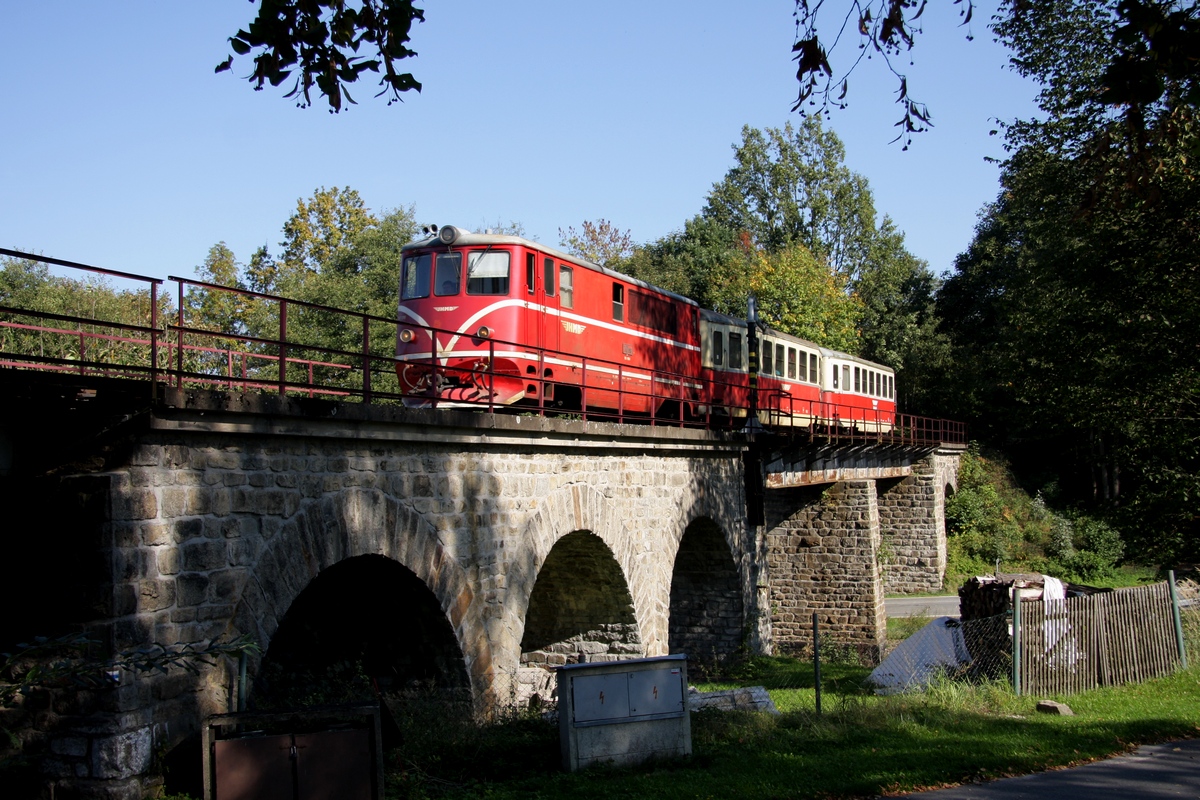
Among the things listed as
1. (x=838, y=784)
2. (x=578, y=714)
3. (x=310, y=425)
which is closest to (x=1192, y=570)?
(x=838, y=784)

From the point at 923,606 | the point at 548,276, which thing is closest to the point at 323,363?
the point at 548,276

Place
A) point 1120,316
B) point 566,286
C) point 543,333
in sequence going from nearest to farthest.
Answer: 1. point 543,333
2. point 566,286
3. point 1120,316

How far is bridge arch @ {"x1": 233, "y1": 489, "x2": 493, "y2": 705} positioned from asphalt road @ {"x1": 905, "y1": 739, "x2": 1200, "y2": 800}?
451 centimetres

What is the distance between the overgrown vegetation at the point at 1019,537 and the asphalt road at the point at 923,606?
8.50ft

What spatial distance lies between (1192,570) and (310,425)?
50.3 ft

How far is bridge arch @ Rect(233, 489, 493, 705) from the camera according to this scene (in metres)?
7.93

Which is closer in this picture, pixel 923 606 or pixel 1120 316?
pixel 1120 316

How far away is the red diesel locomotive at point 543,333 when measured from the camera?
45.1 feet

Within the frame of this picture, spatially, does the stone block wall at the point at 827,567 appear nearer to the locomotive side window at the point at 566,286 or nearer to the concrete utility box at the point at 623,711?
the locomotive side window at the point at 566,286

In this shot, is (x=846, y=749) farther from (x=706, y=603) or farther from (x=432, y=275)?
(x=706, y=603)

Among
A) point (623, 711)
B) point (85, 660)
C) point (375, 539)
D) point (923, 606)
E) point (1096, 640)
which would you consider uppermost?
point (375, 539)

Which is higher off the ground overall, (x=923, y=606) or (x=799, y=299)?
(x=799, y=299)

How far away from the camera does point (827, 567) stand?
2416 centimetres

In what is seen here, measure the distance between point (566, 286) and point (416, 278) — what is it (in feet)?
7.52
